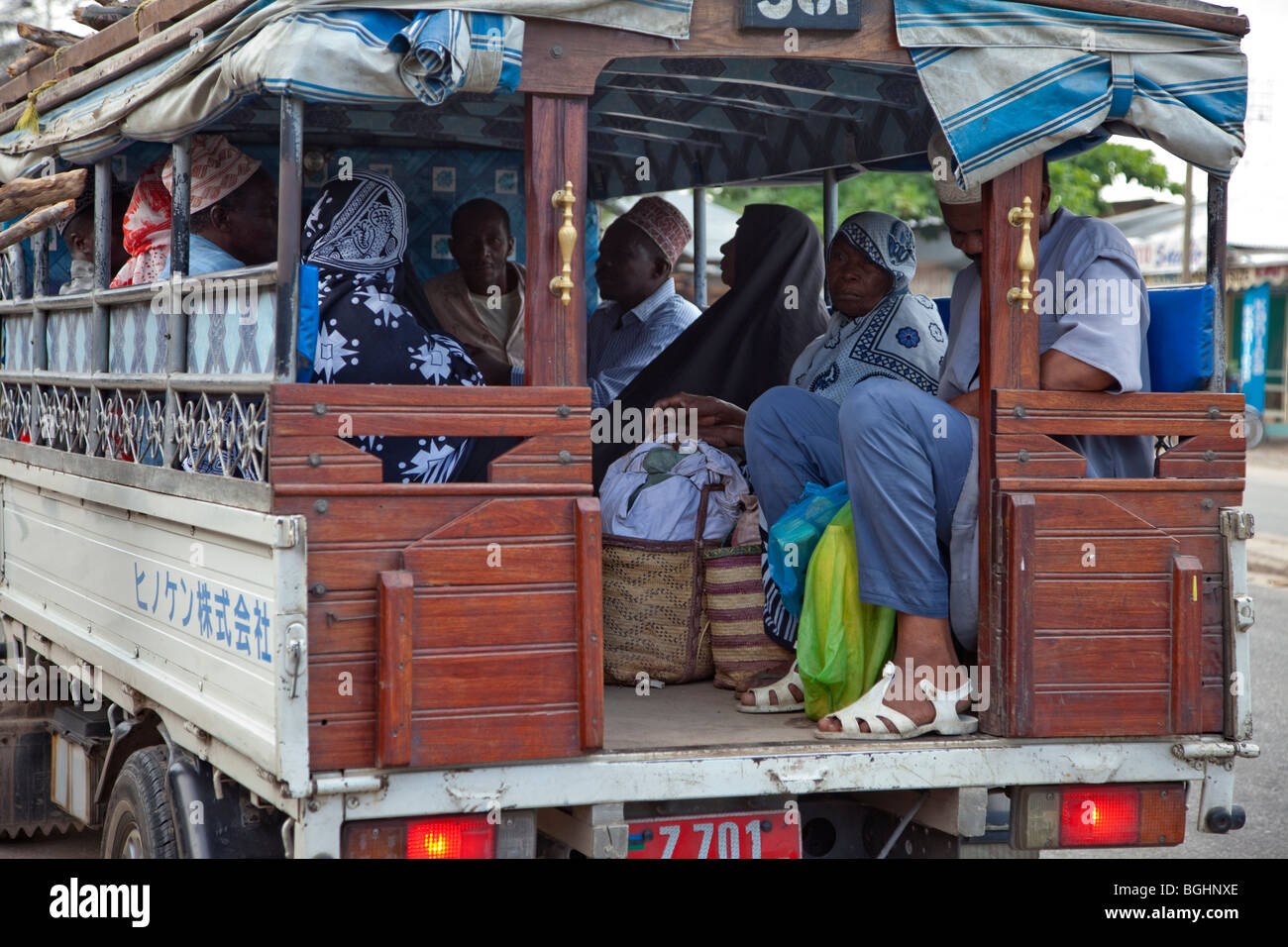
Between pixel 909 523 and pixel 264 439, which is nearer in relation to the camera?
pixel 264 439

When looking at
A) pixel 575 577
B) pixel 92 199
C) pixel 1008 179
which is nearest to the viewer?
pixel 575 577

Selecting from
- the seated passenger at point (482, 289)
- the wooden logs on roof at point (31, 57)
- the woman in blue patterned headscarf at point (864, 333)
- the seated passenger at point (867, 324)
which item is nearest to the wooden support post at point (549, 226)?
the woman in blue patterned headscarf at point (864, 333)

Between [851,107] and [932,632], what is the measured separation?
6.85ft

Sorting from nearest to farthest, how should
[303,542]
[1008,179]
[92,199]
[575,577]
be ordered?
[303,542] < [575,577] < [1008,179] < [92,199]

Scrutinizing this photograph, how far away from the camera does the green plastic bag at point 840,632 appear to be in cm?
340

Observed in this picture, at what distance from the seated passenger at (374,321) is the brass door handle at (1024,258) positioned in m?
1.30

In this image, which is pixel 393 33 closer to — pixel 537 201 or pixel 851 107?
pixel 537 201

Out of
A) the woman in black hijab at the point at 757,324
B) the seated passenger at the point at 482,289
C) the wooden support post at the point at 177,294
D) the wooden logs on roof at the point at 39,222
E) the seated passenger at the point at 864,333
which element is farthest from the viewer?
the seated passenger at the point at 482,289

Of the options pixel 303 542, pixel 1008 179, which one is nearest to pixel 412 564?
pixel 303 542

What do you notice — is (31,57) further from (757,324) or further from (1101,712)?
(1101,712)

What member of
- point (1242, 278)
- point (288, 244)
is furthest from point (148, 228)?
point (1242, 278)

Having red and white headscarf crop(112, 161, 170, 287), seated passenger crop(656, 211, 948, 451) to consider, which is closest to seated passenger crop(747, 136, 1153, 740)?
seated passenger crop(656, 211, 948, 451)

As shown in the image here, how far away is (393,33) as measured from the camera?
107 inches

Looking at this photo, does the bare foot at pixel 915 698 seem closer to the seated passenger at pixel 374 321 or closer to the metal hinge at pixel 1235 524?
the metal hinge at pixel 1235 524
